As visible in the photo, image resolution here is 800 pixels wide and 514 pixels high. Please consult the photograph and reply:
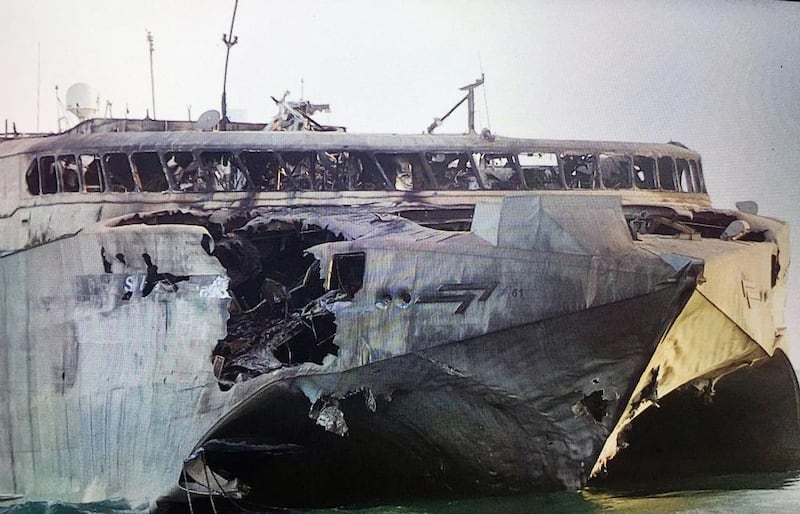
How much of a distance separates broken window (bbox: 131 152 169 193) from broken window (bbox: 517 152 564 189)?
121cm

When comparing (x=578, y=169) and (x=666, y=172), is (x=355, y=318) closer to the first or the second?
(x=578, y=169)

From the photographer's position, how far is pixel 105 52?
116 inches

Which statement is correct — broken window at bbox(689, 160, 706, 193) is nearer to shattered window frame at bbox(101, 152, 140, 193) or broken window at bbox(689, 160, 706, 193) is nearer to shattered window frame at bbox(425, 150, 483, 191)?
shattered window frame at bbox(425, 150, 483, 191)

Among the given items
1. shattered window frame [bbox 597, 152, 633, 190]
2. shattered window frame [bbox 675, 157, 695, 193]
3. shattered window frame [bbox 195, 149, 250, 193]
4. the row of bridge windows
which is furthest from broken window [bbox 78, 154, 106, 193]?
shattered window frame [bbox 675, 157, 695, 193]

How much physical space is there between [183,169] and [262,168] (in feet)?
0.86

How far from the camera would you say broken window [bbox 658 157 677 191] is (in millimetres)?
3127

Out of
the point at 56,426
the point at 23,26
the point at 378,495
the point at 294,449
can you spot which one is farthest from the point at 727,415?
the point at 23,26

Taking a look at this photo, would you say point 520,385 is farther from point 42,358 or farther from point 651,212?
point 42,358

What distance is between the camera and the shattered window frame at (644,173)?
3117 mm

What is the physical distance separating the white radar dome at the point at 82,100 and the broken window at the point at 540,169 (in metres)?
1.44

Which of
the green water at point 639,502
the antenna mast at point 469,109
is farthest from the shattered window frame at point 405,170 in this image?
the green water at point 639,502

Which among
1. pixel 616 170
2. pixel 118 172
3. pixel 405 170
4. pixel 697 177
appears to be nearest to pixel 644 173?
pixel 616 170

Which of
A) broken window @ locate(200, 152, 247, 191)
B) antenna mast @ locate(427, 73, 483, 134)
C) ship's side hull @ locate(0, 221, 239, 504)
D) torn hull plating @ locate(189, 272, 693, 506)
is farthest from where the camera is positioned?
antenna mast @ locate(427, 73, 483, 134)

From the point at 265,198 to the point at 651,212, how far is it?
1.30 m
